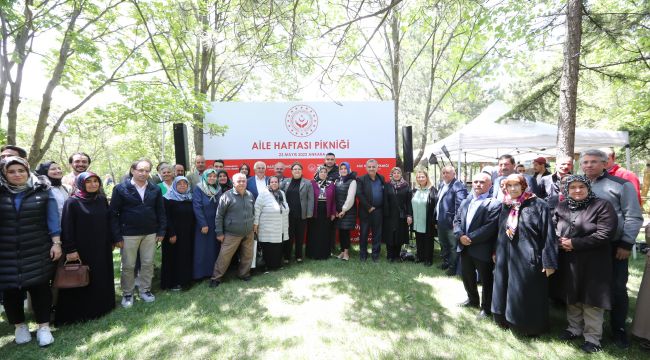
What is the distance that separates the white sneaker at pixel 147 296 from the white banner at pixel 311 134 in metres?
3.07

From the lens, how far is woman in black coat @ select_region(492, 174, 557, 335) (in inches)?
108

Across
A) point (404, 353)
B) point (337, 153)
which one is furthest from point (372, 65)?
point (404, 353)

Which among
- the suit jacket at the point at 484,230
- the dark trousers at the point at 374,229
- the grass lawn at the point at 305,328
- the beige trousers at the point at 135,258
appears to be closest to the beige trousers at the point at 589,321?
the grass lawn at the point at 305,328

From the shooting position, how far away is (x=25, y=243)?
110 inches

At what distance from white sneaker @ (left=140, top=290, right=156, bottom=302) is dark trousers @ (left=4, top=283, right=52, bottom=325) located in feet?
3.21

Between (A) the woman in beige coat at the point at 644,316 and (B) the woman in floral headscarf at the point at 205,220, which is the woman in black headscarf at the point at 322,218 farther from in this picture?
(A) the woman in beige coat at the point at 644,316

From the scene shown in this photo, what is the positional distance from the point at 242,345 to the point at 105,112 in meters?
5.33

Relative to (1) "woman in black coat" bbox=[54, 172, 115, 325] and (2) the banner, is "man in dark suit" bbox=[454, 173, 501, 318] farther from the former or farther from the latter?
(1) "woman in black coat" bbox=[54, 172, 115, 325]

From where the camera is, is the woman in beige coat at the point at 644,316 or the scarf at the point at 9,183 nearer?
the woman in beige coat at the point at 644,316

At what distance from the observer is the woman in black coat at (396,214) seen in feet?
17.5

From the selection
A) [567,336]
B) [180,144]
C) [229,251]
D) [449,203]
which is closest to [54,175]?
[229,251]

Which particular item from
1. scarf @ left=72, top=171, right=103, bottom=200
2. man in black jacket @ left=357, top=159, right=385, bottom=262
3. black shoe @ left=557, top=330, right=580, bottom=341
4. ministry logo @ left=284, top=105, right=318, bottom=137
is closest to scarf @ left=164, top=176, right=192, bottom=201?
scarf @ left=72, top=171, right=103, bottom=200

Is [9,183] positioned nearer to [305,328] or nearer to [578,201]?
[305,328]

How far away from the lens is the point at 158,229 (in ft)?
12.6
